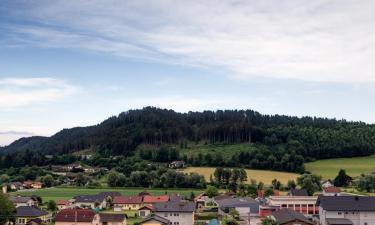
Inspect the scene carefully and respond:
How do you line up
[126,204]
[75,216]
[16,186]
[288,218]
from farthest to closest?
[16,186], [126,204], [75,216], [288,218]

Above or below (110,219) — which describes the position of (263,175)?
above

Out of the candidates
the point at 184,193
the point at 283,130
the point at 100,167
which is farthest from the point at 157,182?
the point at 283,130

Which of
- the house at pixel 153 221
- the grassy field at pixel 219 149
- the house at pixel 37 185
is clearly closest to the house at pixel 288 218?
the house at pixel 153 221

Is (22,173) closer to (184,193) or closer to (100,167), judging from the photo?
(100,167)

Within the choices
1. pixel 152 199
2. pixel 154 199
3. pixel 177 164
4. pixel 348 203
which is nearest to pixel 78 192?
pixel 152 199

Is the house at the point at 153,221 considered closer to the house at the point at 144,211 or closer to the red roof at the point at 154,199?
the house at the point at 144,211

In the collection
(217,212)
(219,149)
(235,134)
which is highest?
(235,134)

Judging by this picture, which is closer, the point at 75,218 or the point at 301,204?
the point at 75,218

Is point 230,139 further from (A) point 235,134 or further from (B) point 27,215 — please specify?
(B) point 27,215
